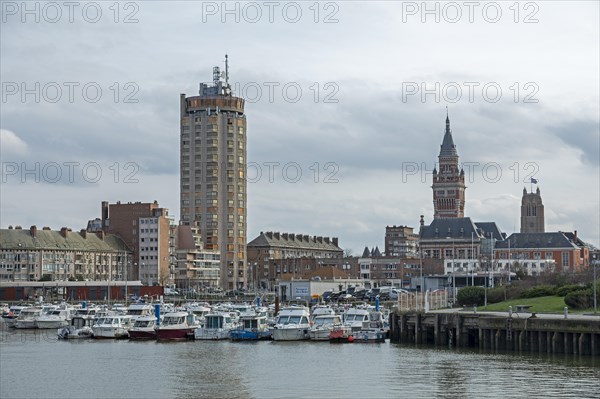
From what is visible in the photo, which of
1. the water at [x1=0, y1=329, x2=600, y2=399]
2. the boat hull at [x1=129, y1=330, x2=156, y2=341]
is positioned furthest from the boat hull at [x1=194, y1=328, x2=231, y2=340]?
the water at [x1=0, y1=329, x2=600, y2=399]

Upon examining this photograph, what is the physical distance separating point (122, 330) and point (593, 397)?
61441 millimetres

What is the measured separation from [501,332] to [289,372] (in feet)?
70.2

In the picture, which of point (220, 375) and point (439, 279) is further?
point (439, 279)

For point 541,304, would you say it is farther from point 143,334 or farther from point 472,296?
point 143,334

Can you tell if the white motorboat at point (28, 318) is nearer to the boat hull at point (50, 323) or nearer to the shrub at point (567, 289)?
the boat hull at point (50, 323)

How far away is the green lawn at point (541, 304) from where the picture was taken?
98988 mm

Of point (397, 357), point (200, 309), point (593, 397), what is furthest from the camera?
point (200, 309)

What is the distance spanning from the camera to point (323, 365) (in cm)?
8125

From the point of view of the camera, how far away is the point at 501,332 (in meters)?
89.0

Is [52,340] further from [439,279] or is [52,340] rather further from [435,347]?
[439,279]

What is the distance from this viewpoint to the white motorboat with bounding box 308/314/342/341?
338 feet

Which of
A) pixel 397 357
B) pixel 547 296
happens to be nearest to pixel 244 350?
pixel 397 357

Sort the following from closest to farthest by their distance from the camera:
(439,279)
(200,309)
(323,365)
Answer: (323,365) < (200,309) < (439,279)

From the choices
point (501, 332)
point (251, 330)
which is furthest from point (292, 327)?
point (501, 332)
